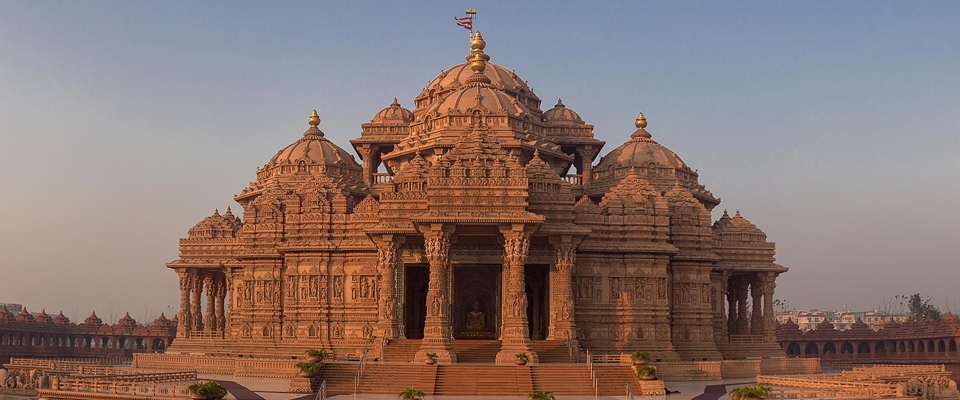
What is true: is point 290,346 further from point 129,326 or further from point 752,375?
point 129,326

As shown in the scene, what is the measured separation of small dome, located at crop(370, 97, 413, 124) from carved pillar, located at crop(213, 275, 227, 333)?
14343 mm

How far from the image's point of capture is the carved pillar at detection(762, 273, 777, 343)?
62.2 meters

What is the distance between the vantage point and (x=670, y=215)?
2239 inches

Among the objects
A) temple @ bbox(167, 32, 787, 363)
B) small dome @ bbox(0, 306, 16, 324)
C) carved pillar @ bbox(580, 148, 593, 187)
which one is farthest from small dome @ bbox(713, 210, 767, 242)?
small dome @ bbox(0, 306, 16, 324)

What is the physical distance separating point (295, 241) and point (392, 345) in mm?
10678

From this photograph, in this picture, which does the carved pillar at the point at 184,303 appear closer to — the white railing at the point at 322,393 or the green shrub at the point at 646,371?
the white railing at the point at 322,393

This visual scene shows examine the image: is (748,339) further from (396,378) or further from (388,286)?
(396,378)

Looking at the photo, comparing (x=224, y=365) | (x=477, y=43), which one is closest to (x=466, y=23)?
(x=477, y=43)

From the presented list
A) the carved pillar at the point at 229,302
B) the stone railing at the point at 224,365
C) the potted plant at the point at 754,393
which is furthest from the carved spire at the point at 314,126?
the potted plant at the point at 754,393

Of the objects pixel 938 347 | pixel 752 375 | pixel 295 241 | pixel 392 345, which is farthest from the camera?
pixel 938 347

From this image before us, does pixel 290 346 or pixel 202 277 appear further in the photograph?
pixel 202 277

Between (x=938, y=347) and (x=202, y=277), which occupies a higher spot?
(x=202, y=277)

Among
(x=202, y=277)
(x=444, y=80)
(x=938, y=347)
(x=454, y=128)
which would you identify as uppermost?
(x=444, y=80)

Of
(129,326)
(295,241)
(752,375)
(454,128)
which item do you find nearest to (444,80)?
(454,128)
